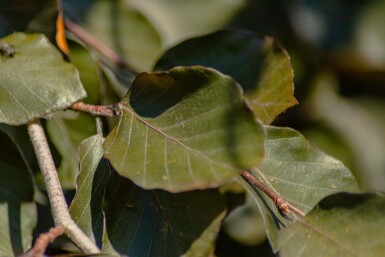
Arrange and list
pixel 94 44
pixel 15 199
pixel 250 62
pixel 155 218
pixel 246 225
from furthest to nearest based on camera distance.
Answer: pixel 246 225
pixel 94 44
pixel 250 62
pixel 15 199
pixel 155 218

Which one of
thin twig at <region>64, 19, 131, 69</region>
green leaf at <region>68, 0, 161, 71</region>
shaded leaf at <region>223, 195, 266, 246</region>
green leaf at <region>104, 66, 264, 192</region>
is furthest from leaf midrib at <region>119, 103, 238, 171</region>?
shaded leaf at <region>223, 195, 266, 246</region>

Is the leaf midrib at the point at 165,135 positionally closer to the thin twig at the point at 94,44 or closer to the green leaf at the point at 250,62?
the green leaf at the point at 250,62

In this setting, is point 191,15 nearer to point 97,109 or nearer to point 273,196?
point 97,109

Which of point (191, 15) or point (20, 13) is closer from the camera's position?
point (20, 13)

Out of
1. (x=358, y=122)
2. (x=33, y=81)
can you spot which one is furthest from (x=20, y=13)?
(x=358, y=122)

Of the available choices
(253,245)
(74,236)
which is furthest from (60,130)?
(253,245)

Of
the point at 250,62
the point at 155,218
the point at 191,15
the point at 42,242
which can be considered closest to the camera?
the point at 42,242

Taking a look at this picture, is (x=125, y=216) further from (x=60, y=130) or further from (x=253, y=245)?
(x=253, y=245)

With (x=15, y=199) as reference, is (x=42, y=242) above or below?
above
